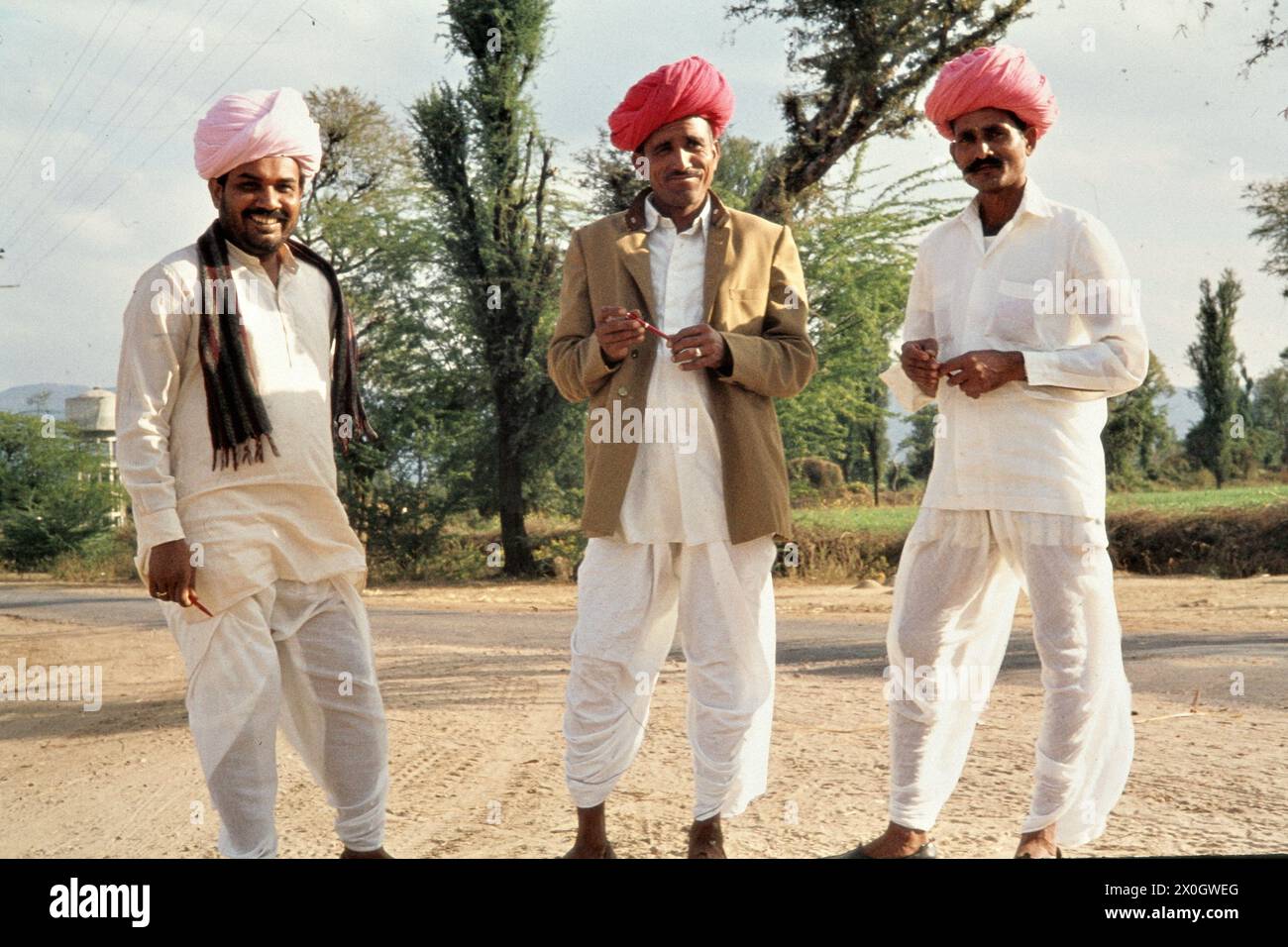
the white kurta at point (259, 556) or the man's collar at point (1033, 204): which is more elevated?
the man's collar at point (1033, 204)

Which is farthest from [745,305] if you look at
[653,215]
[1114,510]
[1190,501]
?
[1190,501]

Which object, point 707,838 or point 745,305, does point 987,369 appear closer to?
point 745,305

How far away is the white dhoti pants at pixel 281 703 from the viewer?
3.64 m

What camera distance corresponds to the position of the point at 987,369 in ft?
13.0

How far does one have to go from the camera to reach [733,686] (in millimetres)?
4012

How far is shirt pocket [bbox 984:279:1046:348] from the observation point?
4082 mm

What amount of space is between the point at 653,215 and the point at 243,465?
1522 millimetres

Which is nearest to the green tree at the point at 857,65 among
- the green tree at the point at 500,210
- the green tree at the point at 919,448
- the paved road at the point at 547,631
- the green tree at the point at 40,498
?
the paved road at the point at 547,631

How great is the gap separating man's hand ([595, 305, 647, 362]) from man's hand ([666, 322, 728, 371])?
0.41ft

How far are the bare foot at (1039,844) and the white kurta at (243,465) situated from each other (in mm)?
2105

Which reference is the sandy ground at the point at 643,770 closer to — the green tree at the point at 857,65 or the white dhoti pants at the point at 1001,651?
the white dhoti pants at the point at 1001,651
